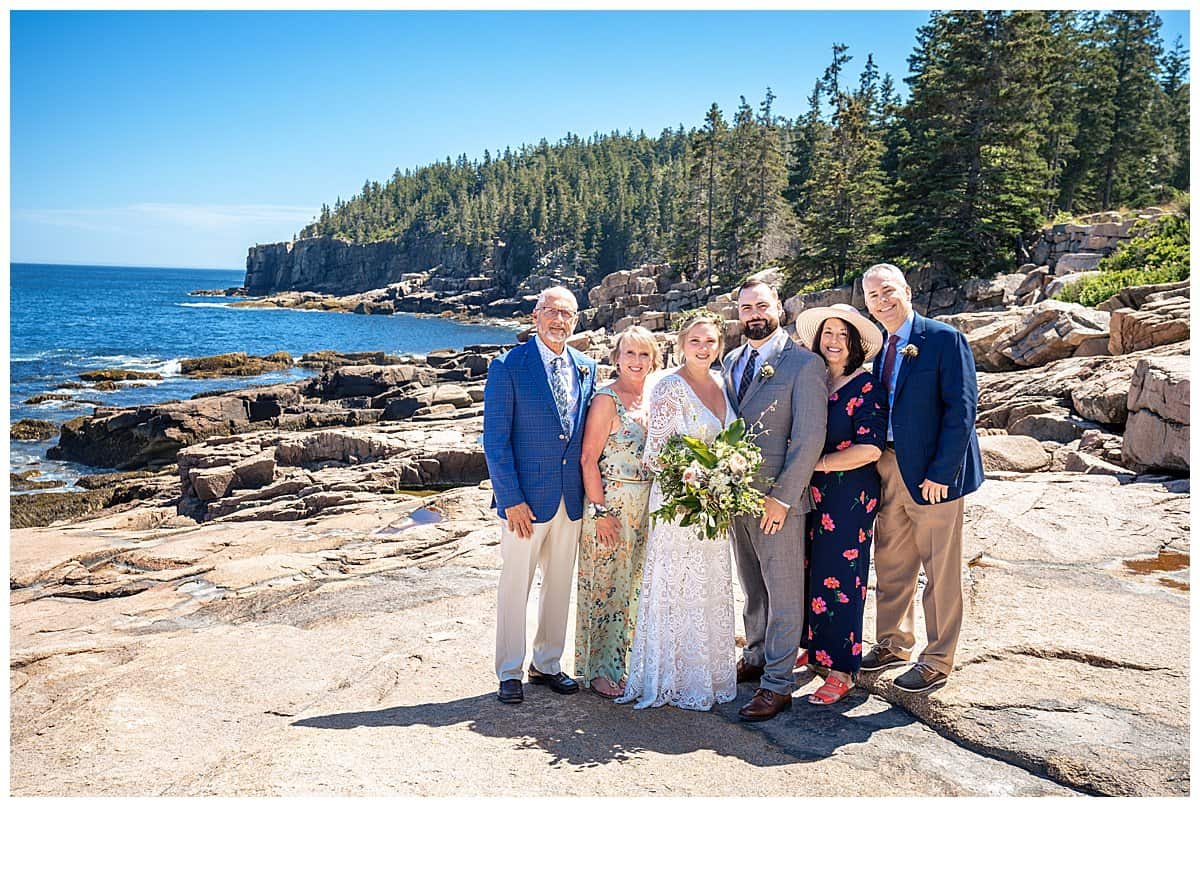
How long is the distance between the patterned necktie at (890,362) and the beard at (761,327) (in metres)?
0.72

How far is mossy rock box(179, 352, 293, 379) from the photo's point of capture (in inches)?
1610

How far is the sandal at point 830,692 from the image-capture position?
16.8 feet

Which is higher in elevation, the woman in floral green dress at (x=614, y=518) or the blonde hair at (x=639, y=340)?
the blonde hair at (x=639, y=340)

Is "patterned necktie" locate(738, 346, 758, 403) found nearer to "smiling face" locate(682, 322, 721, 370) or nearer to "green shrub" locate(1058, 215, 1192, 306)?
"smiling face" locate(682, 322, 721, 370)

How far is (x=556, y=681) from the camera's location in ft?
17.7

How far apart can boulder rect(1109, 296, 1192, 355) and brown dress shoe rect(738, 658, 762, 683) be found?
10011 millimetres

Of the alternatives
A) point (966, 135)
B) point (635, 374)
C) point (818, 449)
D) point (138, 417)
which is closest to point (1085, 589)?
point (818, 449)

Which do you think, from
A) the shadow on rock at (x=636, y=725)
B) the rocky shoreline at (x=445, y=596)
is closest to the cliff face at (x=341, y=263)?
the rocky shoreline at (x=445, y=596)

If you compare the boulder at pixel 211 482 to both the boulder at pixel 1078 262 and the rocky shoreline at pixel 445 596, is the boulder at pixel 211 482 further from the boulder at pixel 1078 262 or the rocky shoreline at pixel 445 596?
the boulder at pixel 1078 262

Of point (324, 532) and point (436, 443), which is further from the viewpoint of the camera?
point (436, 443)

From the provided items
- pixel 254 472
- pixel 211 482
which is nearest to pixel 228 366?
pixel 254 472

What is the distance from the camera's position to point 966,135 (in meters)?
29.7

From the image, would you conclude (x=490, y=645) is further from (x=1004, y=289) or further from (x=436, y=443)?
(x=1004, y=289)

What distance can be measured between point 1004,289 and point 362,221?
12523cm
